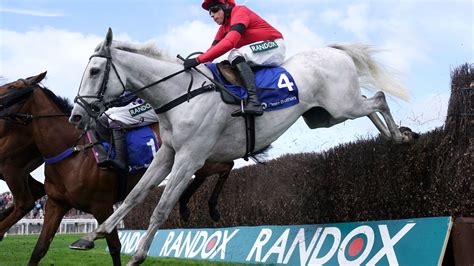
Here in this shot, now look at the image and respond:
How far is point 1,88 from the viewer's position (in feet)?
26.2

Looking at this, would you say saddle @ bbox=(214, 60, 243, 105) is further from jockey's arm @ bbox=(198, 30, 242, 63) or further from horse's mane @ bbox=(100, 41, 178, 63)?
horse's mane @ bbox=(100, 41, 178, 63)

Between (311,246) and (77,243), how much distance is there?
305 cm

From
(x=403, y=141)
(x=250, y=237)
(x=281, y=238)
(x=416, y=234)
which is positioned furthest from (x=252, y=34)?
(x=250, y=237)

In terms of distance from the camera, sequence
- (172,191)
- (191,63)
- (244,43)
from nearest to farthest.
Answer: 1. (172,191)
2. (191,63)
3. (244,43)

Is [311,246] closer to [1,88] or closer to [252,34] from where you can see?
[252,34]

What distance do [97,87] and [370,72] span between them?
3321mm

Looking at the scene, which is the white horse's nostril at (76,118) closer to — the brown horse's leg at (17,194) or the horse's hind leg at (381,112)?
the horse's hind leg at (381,112)

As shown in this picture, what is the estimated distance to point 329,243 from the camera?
7.20 meters

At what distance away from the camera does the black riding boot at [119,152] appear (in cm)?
725

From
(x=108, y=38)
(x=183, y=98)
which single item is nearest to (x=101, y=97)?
(x=108, y=38)

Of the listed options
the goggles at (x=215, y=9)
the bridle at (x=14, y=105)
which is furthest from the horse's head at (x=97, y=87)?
the bridle at (x=14, y=105)

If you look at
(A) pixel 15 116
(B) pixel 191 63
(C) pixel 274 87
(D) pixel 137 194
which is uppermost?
(B) pixel 191 63

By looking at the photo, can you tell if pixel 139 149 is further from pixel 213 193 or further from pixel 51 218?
pixel 51 218

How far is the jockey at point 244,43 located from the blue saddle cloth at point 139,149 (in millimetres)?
1672
